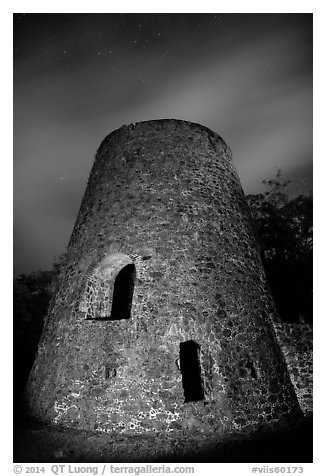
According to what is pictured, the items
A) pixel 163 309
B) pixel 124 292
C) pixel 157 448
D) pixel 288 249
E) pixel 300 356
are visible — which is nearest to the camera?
pixel 157 448

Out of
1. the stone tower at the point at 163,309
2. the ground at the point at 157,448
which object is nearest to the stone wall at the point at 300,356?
the stone tower at the point at 163,309

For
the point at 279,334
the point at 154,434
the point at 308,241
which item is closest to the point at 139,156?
the point at 279,334

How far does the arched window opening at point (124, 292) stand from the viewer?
1004 centimetres

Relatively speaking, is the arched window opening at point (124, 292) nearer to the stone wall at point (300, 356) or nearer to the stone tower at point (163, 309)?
the stone tower at point (163, 309)

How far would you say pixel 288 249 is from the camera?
14.8 m

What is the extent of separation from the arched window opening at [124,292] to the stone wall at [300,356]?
442 cm

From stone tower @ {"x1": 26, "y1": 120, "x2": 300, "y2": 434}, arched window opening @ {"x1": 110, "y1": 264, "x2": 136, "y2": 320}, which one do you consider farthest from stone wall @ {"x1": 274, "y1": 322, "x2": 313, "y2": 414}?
arched window opening @ {"x1": 110, "y1": 264, "x2": 136, "y2": 320}

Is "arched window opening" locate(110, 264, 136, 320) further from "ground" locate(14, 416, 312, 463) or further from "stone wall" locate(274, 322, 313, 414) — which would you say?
"stone wall" locate(274, 322, 313, 414)

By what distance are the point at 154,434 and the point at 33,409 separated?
3147 mm

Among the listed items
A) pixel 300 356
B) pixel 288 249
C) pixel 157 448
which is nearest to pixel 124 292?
pixel 157 448

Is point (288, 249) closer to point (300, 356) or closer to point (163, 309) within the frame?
point (300, 356)

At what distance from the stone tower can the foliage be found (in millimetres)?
5475

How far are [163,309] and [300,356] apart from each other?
3.64 m

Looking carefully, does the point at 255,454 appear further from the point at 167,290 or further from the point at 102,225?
the point at 102,225
